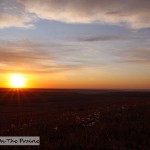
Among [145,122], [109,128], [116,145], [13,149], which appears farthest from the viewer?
Result: [145,122]

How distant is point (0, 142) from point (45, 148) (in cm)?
199

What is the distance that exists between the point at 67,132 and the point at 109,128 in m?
1.85

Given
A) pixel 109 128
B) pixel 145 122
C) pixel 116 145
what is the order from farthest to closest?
pixel 145 122 → pixel 109 128 → pixel 116 145

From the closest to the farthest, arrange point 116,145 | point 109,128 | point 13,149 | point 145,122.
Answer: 1. point 116,145
2. point 13,149
3. point 109,128
4. point 145,122

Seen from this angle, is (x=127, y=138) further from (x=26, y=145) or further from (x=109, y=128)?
(x=26, y=145)

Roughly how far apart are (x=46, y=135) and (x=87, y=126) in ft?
6.64

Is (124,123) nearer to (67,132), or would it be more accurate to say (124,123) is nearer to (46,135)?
(67,132)

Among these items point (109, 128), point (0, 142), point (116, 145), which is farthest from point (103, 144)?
point (0, 142)

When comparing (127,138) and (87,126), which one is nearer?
(127,138)

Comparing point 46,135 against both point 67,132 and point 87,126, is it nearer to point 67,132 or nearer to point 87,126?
point 67,132

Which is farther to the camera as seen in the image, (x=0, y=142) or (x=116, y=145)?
(x=0, y=142)

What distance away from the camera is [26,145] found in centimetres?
1019

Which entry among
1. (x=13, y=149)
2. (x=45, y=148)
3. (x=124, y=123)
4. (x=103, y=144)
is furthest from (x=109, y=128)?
(x=13, y=149)

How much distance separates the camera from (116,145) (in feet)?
30.7
